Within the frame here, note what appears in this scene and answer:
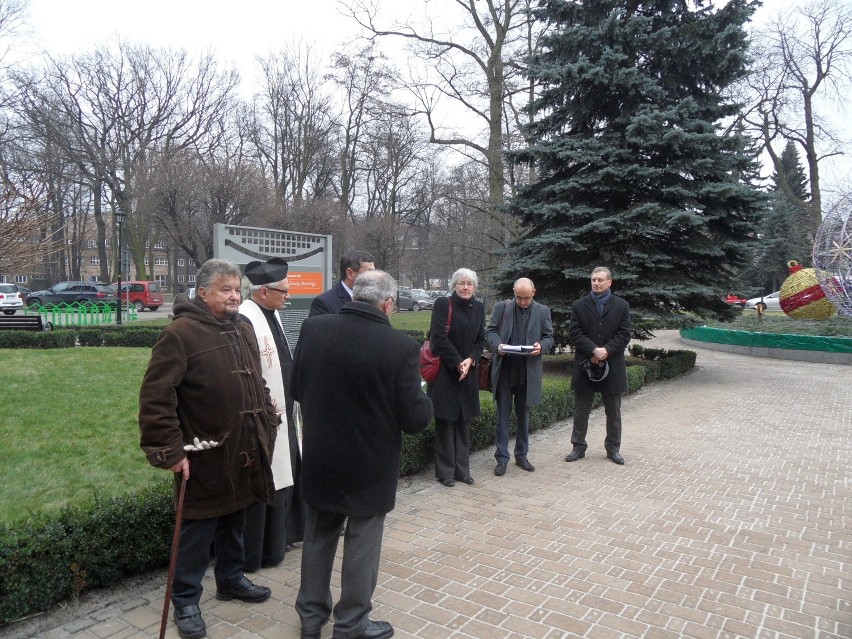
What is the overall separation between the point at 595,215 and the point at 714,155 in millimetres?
2665

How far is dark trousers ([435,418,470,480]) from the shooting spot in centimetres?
544

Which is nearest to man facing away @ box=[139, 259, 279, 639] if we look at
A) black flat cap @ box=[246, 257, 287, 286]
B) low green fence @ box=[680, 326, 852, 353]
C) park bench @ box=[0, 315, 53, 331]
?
black flat cap @ box=[246, 257, 287, 286]

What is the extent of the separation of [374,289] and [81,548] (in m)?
2.14

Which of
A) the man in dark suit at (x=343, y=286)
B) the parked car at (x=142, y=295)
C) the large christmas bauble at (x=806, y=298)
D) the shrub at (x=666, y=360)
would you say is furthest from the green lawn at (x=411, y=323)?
the parked car at (x=142, y=295)

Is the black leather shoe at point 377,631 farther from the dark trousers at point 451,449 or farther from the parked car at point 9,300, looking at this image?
the parked car at point 9,300

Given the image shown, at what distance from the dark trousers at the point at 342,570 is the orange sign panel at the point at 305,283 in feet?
11.3

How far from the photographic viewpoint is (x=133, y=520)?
3.46 m

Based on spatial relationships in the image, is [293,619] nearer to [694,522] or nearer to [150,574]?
[150,574]

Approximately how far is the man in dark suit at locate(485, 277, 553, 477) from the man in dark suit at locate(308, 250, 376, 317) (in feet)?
5.97

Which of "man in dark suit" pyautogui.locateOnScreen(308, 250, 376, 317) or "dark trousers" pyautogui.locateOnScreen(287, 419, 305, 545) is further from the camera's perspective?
"man in dark suit" pyautogui.locateOnScreen(308, 250, 376, 317)

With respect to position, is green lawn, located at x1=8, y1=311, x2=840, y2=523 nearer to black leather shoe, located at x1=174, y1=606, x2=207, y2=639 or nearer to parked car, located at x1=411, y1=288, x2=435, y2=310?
black leather shoe, located at x1=174, y1=606, x2=207, y2=639

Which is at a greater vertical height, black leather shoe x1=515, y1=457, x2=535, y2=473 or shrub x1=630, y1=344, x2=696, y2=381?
shrub x1=630, y1=344, x2=696, y2=381

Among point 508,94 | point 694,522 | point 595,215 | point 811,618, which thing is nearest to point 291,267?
point 694,522

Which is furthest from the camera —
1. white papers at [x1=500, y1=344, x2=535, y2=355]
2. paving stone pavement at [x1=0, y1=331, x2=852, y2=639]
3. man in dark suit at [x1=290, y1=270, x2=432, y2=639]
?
white papers at [x1=500, y1=344, x2=535, y2=355]
